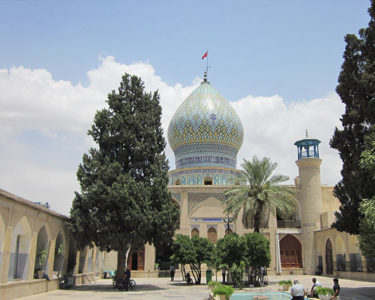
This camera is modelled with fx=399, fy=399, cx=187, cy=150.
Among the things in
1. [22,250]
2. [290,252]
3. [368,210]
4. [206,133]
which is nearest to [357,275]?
[290,252]

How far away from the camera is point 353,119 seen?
15.9 m

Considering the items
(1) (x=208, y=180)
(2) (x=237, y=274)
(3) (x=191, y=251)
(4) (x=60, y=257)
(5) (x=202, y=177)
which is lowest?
(2) (x=237, y=274)

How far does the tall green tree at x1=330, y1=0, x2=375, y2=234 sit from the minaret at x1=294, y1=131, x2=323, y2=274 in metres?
15.0

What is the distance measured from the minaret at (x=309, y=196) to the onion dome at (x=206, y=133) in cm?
702

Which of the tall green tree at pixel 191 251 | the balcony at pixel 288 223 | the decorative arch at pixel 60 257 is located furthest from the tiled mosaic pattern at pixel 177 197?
the decorative arch at pixel 60 257

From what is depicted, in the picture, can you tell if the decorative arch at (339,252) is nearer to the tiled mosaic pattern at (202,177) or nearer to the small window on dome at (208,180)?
the tiled mosaic pattern at (202,177)

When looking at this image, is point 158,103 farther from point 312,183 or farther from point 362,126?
point 312,183

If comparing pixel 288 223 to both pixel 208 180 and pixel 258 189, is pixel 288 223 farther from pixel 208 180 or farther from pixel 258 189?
pixel 258 189

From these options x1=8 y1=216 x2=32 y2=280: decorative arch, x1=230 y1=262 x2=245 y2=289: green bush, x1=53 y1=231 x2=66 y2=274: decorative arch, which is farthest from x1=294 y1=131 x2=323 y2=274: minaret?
x1=8 y1=216 x2=32 y2=280: decorative arch

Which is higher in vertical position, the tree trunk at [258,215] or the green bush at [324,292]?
the tree trunk at [258,215]

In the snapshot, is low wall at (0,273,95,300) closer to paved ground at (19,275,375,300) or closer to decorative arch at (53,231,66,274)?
paved ground at (19,275,375,300)

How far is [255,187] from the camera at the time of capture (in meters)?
23.1

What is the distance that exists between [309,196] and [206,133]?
35.2 feet

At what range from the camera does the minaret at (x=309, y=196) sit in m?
31.1
